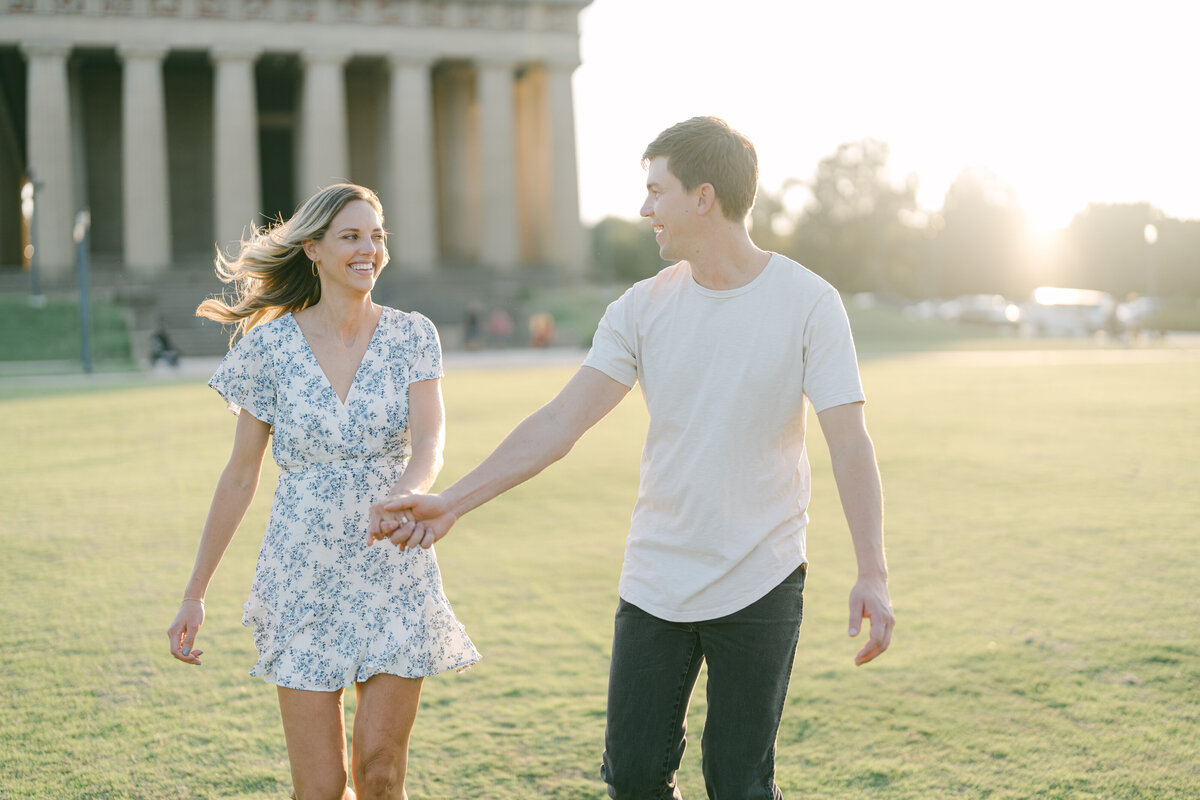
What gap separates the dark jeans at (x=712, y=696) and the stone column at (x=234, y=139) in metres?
51.1

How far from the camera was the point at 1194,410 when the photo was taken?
1927 cm

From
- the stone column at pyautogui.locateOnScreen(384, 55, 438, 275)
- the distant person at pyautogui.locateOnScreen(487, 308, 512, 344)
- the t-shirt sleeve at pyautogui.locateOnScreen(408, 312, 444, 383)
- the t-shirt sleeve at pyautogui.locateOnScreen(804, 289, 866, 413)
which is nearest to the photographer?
the t-shirt sleeve at pyautogui.locateOnScreen(804, 289, 866, 413)

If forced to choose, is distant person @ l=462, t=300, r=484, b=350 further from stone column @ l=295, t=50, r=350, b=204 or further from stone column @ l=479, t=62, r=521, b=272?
stone column @ l=295, t=50, r=350, b=204

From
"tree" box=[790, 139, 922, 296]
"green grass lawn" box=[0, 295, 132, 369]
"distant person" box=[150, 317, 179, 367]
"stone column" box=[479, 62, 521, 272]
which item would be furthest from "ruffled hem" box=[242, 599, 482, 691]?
"tree" box=[790, 139, 922, 296]

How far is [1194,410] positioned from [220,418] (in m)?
15.3

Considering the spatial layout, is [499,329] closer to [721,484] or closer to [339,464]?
[339,464]

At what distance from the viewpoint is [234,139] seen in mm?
51906

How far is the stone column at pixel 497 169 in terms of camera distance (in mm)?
55344

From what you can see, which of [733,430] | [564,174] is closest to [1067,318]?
[564,174]

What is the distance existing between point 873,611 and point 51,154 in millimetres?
52784

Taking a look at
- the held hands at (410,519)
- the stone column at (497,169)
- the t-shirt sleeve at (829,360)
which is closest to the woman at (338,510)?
the held hands at (410,519)

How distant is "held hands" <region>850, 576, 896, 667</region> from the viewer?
3.31m

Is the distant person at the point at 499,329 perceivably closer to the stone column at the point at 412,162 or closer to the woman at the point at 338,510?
the stone column at the point at 412,162

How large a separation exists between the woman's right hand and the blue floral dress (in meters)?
0.18
